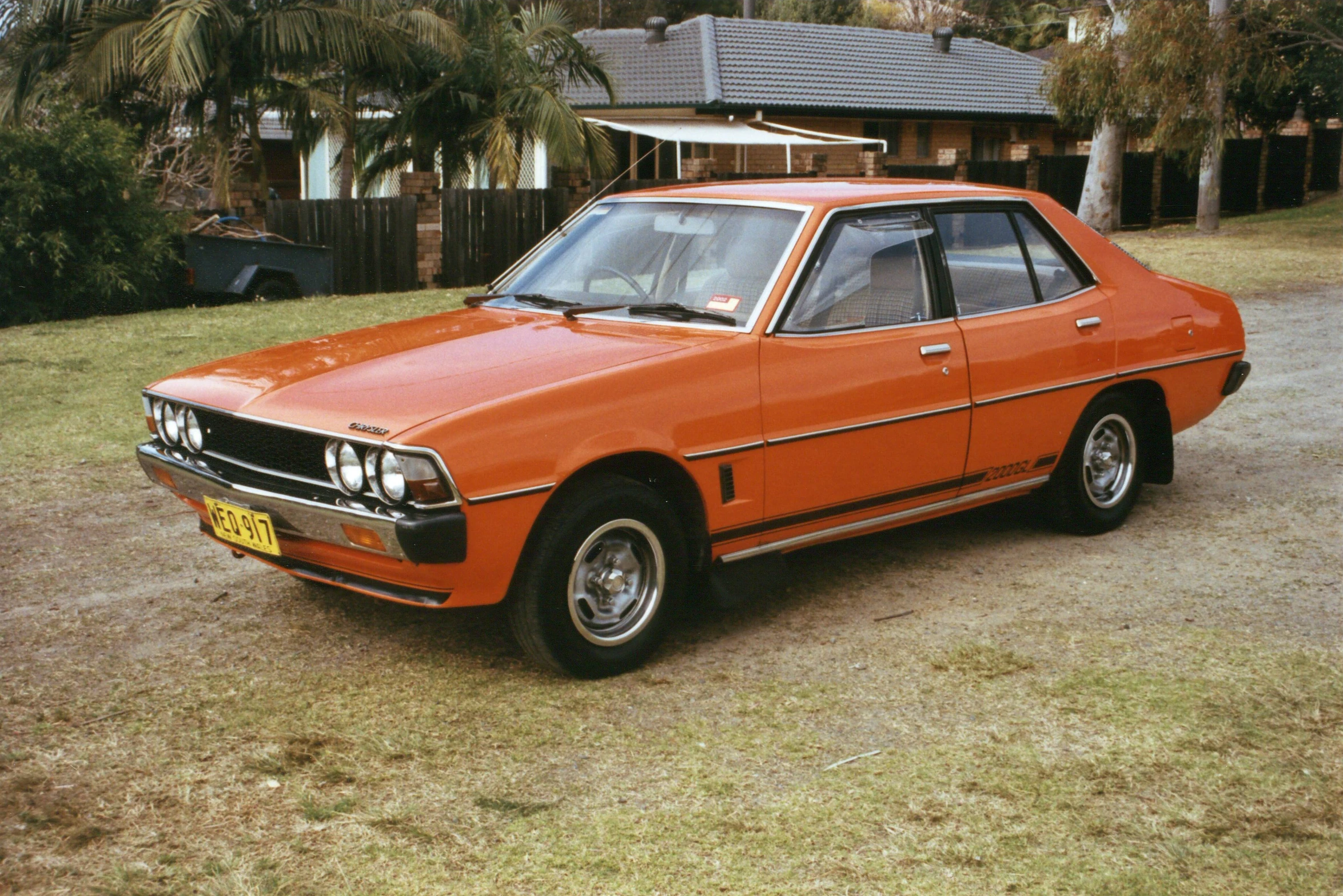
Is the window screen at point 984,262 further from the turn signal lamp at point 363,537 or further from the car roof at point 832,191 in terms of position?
the turn signal lamp at point 363,537

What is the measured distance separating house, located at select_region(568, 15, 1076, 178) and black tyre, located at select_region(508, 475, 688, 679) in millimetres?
26315

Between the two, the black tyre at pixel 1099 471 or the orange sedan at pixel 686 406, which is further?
the black tyre at pixel 1099 471

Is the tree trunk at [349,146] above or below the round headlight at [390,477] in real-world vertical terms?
above

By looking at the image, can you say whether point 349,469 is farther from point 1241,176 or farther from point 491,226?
point 1241,176

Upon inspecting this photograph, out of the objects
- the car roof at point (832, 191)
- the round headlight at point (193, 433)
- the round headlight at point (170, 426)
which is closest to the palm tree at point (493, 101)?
the car roof at point (832, 191)

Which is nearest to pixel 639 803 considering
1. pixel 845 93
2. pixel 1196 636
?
pixel 1196 636

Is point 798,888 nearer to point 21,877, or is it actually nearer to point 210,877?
point 210,877

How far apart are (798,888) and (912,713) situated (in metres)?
1.16

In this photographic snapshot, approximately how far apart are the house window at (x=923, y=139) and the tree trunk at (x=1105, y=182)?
1134 cm

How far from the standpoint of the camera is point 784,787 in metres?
3.76

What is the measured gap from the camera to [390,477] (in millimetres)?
4070

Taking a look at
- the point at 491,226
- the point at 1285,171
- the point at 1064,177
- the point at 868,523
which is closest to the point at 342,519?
the point at 868,523

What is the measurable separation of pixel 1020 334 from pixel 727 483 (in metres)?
1.70

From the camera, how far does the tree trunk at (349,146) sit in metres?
21.7
